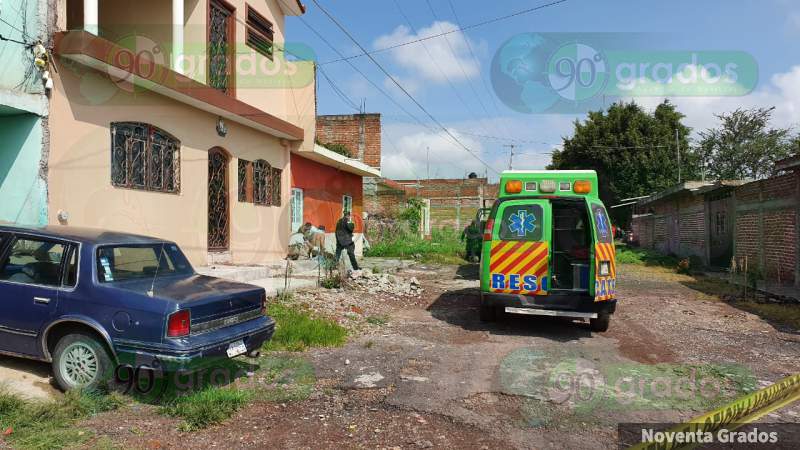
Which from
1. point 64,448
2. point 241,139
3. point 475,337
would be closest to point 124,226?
point 241,139

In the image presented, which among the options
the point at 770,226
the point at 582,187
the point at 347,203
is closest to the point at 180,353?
the point at 582,187

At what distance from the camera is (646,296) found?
39.1 ft

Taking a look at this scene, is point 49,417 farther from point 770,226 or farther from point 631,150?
point 631,150

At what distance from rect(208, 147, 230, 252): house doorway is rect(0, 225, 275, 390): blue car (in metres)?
5.85

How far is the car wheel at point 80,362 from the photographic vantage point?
450 cm

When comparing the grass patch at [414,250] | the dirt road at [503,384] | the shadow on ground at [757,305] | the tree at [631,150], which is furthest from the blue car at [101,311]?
the tree at [631,150]

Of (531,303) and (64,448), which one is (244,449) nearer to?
(64,448)

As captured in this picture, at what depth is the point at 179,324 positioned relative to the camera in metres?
4.39

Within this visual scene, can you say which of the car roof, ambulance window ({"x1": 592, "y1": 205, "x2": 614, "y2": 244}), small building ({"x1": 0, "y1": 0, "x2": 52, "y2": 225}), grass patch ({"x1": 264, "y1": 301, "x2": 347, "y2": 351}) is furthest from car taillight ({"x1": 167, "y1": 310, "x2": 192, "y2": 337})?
ambulance window ({"x1": 592, "y1": 205, "x2": 614, "y2": 244})

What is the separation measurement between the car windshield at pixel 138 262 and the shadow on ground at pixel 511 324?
4532mm

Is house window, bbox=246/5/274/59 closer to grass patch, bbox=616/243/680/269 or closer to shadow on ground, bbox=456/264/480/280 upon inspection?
shadow on ground, bbox=456/264/480/280

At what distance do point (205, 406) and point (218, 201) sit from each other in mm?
7570

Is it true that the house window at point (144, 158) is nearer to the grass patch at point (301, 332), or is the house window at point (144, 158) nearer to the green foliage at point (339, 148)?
the grass patch at point (301, 332)

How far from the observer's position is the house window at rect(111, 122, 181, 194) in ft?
27.1
